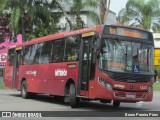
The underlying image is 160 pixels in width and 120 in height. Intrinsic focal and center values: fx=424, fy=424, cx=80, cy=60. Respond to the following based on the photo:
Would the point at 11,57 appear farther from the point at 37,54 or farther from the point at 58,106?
the point at 58,106

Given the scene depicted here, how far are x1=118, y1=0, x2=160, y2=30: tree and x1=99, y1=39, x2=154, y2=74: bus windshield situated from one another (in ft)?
106

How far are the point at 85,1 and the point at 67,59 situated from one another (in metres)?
20.5

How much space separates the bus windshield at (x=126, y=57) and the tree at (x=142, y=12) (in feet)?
106

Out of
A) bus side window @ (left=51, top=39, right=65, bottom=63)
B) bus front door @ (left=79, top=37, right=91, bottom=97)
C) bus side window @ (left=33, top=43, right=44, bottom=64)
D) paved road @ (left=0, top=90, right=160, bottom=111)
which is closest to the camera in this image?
bus front door @ (left=79, top=37, right=91, bottom=97)

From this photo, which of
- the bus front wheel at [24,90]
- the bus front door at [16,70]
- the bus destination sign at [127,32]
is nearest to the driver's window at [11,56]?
the bus front door at [16,70]

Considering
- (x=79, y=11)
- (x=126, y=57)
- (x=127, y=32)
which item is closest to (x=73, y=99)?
(x=126, y=57)

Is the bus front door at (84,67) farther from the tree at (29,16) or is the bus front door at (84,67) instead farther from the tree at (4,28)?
the tree at (4,28)

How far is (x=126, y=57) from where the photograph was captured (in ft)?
50.2

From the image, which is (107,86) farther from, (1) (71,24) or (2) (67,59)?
(1) (71,24)

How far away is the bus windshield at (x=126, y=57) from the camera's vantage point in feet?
49.5

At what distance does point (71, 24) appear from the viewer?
3788 centimetres

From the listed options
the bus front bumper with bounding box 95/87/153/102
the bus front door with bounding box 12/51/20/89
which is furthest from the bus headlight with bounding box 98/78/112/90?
the bus front door with bounding box 12/51/20/89

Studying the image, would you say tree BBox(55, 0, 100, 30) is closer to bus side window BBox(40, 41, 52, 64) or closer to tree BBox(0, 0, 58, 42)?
tree BBox(0, 0, 58, 42)

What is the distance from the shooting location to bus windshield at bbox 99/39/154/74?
15102 millimetres
